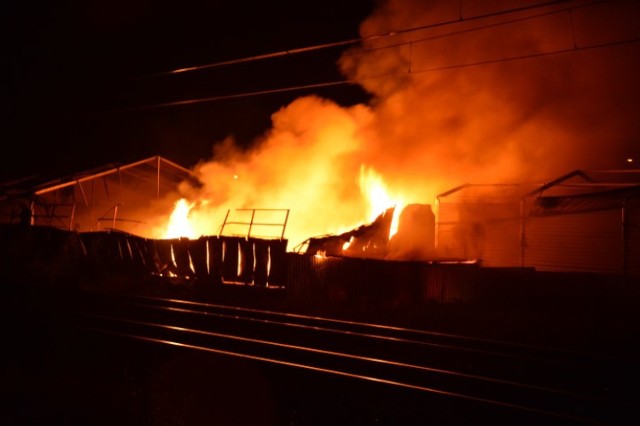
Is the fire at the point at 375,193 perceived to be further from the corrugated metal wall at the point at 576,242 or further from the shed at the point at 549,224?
the corrugated metal wall at the point at 576,242

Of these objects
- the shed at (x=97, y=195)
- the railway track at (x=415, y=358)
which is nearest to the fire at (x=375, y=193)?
the railway track at (x=415, y=358)

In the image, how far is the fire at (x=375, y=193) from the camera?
846 inches

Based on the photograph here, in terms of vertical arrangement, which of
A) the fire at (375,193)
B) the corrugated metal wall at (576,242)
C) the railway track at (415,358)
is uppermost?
the fire at (375,193)

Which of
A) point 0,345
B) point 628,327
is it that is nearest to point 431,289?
point 628,327

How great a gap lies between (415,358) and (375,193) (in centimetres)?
1384

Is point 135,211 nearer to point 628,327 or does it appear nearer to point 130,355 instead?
point 130,355

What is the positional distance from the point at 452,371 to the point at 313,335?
134 inches

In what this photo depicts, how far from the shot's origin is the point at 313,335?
34.5 feet

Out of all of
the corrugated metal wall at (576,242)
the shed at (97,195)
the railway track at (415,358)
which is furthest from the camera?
the shed at (97,195)

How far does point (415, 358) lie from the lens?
29.4 feet

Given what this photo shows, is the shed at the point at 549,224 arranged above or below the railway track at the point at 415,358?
above

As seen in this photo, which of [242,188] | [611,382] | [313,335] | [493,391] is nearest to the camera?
[493,391]

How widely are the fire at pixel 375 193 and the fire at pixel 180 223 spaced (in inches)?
355

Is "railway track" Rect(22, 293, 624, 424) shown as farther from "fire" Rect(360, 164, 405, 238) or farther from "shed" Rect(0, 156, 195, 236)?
"shed" Rect(0, 156, 195, 236)
